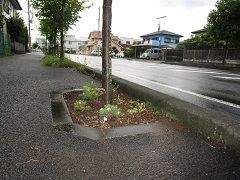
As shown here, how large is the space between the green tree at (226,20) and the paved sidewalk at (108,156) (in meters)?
18.1

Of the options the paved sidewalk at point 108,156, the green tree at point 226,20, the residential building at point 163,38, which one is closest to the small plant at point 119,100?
the paved sidewalk at point 108,156

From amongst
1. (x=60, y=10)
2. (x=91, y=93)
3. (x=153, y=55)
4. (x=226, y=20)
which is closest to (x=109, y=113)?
(x=91, y=93)

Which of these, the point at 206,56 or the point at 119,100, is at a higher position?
the point at 206,56

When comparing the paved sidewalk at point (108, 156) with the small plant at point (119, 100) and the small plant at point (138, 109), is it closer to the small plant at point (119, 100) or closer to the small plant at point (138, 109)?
the small plant at point (138, 109)

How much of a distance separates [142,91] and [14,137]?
2.68 metres

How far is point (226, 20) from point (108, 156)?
64.6ft

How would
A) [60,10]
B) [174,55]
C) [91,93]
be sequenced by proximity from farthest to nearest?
[174,55] → [60,10] → [91,93]

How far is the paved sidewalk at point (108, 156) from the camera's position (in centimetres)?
232

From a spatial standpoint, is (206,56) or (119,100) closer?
(119,100)

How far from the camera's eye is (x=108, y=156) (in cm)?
269

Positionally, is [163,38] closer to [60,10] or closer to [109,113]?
[60,10]

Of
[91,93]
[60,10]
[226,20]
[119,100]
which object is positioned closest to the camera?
[91,93]

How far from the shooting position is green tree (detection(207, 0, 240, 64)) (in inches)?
755

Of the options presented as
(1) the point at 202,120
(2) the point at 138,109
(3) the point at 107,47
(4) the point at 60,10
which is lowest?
(2) the point at 138,109
